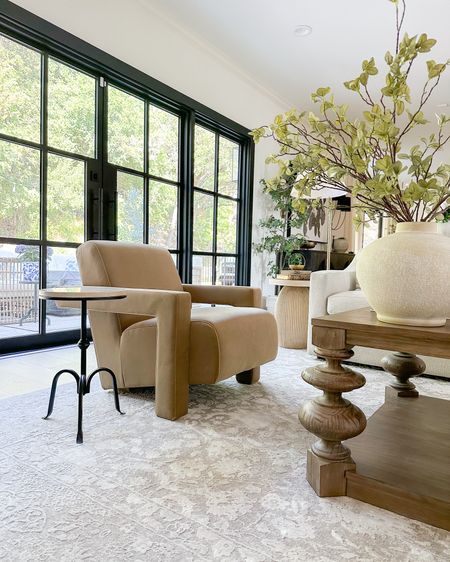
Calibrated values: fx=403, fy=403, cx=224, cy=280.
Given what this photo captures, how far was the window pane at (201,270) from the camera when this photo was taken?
421cm

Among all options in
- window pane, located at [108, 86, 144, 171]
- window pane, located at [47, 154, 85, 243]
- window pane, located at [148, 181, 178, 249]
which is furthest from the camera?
window pane, located at [148, 181, 178, 249]

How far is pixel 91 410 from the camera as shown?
67.3 inches

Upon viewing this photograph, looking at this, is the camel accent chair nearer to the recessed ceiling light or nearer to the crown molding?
the crown molding

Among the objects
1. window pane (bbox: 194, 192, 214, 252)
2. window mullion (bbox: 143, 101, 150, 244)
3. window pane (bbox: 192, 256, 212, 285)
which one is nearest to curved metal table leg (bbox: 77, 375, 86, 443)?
window mullion (bbox: 143, 101, 150, 244)

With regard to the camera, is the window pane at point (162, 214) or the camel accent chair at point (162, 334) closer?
the camel accent chair at point (162, 334)

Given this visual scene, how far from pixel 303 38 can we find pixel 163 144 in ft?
5.46

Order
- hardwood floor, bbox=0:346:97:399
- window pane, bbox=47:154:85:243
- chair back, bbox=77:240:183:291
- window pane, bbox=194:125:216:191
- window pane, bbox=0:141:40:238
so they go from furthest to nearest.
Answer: window pane, bbox=194:125:216:191, window pane, bbox=47:154:85:243, window pane, bbox=0:141:40:238, hardwood floor, bbox=0:346:97:399, chair back, bbox=77:240:183:291

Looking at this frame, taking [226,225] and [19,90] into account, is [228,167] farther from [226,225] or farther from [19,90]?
[19,90]

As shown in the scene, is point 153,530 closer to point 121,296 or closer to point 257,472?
point 257,472

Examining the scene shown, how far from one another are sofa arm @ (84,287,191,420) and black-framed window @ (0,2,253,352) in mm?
1574

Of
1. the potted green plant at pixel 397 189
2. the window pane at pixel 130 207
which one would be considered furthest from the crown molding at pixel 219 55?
the potted green plant at pixel 397 189

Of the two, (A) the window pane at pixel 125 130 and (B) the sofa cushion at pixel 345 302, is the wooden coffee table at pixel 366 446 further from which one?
(A) the window pane at pixel 125 130

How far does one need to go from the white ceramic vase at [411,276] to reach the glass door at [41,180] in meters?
2.44

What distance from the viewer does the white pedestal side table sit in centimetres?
317
